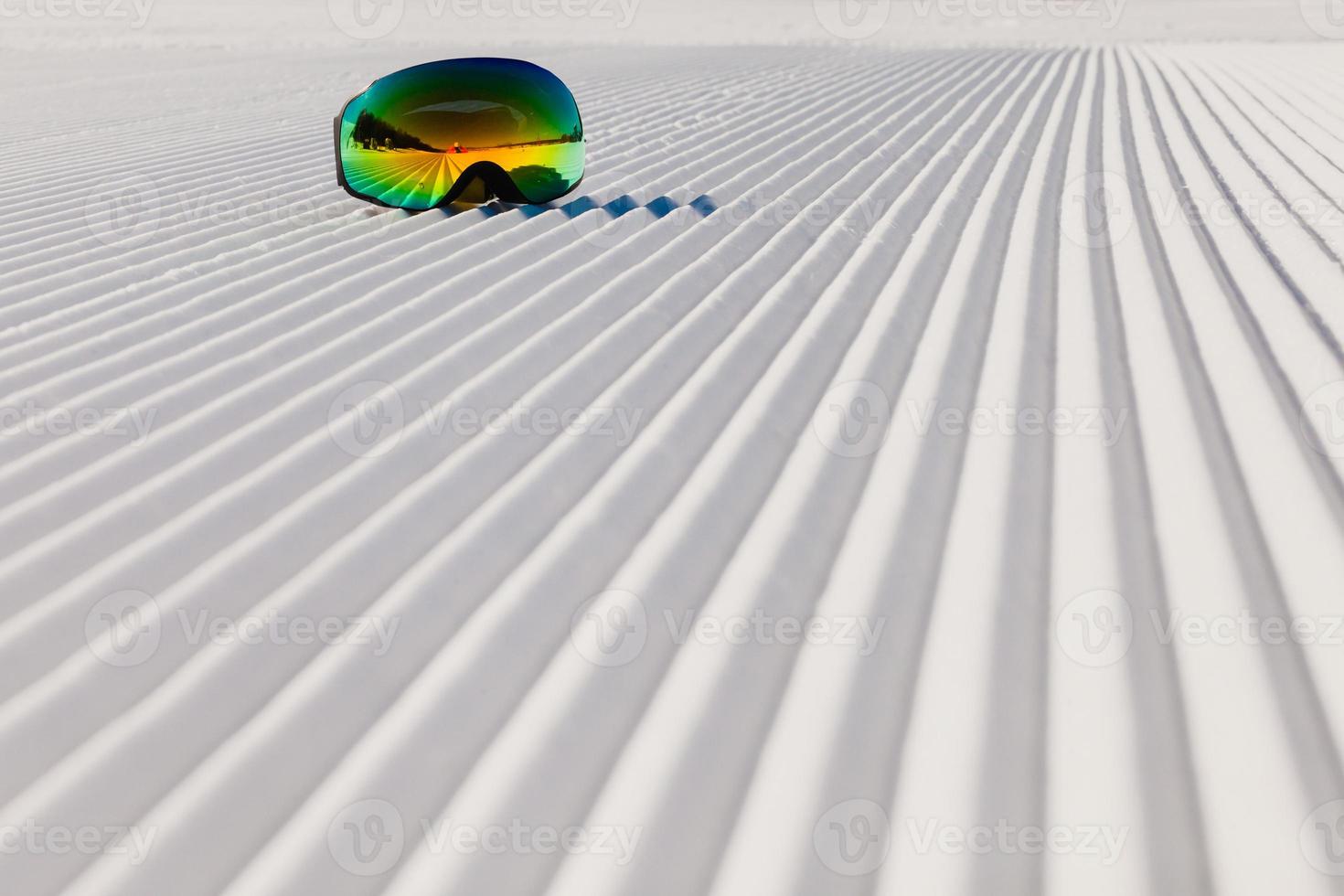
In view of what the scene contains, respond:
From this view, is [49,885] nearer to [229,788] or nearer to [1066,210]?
[229,788]

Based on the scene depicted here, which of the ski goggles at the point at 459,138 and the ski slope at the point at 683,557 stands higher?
the ski goggles at the point at 459,138

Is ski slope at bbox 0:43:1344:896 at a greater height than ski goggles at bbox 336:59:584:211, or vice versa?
ski goggles at bbox 336:59:584:211

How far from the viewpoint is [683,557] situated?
1.39m

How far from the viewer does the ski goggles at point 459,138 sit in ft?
11.0

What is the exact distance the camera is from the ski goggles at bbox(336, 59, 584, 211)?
11.0 ft

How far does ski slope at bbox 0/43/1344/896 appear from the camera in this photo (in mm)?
951

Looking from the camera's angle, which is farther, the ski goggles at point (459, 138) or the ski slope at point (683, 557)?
the ski goggles at point (459, 138)

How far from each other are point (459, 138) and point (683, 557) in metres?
2.52

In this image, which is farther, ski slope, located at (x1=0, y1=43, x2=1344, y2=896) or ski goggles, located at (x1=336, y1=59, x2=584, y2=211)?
ski goggles, located at (x1=336, y1=59, x2=584, y2=211)

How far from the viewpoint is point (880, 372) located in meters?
1.96

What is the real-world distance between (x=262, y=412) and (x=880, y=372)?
4.20 feet

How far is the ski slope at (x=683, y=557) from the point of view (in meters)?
0.95

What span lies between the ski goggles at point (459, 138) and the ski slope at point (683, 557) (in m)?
0.44

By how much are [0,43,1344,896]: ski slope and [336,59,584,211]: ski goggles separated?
1.46 feet
